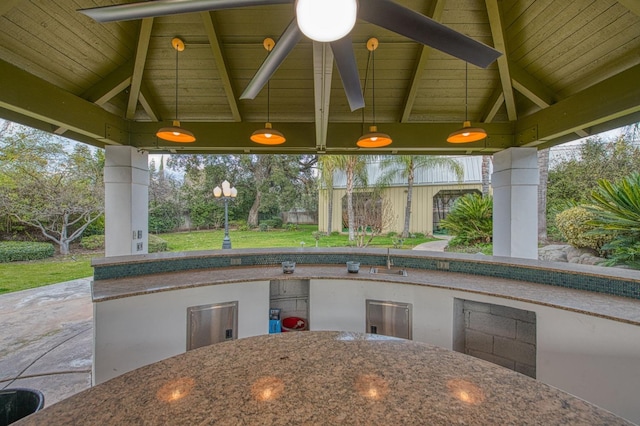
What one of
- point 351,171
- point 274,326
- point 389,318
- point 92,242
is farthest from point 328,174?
point 92,242

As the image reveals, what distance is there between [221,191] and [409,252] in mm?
4945

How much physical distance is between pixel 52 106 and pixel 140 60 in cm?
110

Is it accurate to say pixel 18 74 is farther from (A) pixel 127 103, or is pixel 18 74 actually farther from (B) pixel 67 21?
(A) pixel 127 103

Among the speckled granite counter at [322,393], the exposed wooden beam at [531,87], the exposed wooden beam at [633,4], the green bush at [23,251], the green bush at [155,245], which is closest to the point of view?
the speckled granite counter at [322,393]

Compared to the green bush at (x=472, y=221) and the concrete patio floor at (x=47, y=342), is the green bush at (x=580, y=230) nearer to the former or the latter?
the green bush at (x=472, y=221)

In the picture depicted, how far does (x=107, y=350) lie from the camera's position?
2234 mm

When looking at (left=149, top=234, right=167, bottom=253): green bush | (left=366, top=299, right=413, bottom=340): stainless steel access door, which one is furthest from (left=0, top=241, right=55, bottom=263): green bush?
(left=366, top=299, right=413, bottom=340): stainless steel access door

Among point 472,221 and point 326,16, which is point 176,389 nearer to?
point 326,16

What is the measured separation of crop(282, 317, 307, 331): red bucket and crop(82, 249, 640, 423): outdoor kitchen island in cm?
23

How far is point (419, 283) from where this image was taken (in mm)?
2623

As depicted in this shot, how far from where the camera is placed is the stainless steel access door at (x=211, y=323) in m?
2.56

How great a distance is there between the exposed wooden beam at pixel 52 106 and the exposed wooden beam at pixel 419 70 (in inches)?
170

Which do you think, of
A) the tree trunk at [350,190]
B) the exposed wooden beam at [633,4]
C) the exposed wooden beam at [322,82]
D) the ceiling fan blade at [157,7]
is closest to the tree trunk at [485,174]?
the tree trunk at [350,190]

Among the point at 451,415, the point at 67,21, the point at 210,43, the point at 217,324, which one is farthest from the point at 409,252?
the point at 67,21
